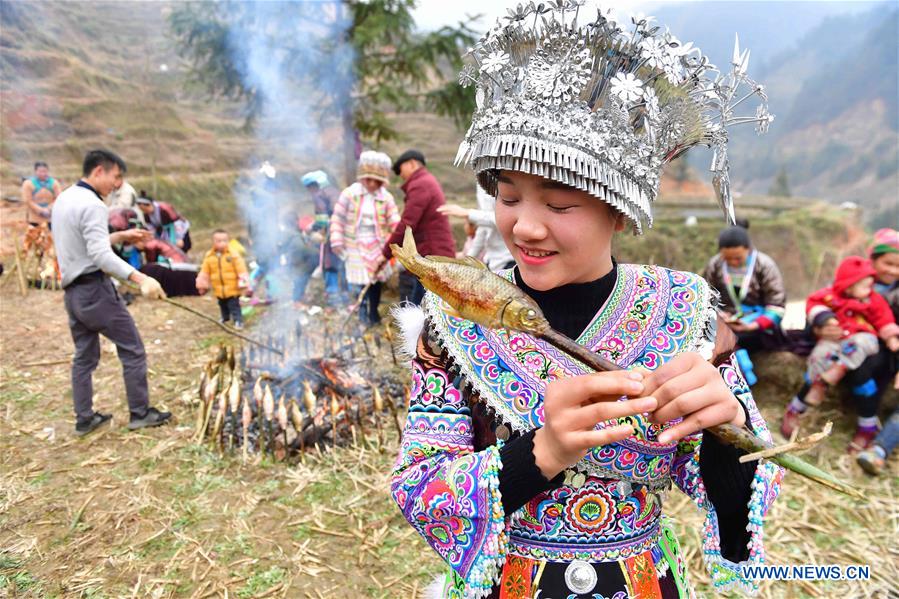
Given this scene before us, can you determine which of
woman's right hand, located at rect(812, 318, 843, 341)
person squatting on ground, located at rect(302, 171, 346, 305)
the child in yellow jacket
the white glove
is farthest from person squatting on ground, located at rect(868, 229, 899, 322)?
the child in yellow jacket

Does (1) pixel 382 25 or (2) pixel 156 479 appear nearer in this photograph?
(2) pixel 156 479

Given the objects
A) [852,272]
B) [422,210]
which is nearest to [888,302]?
[852,272]

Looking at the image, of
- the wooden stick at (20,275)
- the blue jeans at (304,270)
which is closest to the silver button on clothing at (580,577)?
the blue jeans at (304,270)

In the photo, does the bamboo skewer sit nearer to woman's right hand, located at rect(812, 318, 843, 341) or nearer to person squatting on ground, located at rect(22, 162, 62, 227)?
woman's right hand, located at rect(812, 318, 843, 341)

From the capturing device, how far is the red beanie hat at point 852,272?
4.83 m

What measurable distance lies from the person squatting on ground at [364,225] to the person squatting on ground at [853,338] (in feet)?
18.1

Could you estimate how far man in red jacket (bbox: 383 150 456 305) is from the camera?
→ 6918 mm

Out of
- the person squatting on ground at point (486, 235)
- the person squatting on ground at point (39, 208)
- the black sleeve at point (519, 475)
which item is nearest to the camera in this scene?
the black sleeve at point (519, 475)

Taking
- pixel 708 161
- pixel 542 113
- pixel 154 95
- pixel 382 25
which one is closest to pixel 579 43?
pixel 542 113

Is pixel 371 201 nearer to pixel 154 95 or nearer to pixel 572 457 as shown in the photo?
pixel 572 457

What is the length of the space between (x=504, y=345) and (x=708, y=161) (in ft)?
2.68

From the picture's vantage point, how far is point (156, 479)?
4.66 metres

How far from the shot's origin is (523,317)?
126 cm
